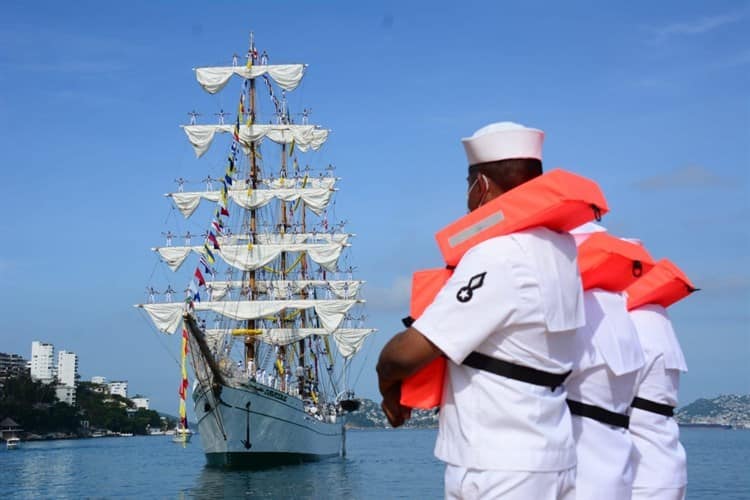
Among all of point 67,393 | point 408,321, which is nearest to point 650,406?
point 408,321

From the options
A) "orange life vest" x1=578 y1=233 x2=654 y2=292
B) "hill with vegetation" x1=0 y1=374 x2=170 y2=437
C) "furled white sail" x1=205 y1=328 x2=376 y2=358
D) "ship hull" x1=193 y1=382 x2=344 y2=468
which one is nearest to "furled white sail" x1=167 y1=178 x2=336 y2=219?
"furled white sail" x1=205 y1=328 x2=376 y2=358

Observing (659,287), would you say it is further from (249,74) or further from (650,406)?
(249,74)

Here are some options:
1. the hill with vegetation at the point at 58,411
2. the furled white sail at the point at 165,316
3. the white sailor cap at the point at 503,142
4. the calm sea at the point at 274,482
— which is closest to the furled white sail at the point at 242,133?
the furled white sail at the point at 165,316

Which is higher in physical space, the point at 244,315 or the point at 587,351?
the point at 244,315

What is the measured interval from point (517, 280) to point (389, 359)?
0.43m

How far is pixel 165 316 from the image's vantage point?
153 feet

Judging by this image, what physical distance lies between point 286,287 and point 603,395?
52962mm

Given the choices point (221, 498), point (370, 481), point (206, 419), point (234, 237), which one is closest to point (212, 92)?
point (234, 237)

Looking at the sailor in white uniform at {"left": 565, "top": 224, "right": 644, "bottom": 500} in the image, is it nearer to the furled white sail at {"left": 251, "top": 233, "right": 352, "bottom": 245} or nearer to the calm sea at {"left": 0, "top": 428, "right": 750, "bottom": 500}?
the calm sea at {"left": 0, "top": 428, "right": 750, "bottom": 500}

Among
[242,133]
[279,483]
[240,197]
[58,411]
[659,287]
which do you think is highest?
[242,133]

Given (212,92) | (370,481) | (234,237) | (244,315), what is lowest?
(370,481)

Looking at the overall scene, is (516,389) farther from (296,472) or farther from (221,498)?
(296,472)

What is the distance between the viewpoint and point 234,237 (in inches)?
2109

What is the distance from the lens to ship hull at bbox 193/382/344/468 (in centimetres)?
4278
